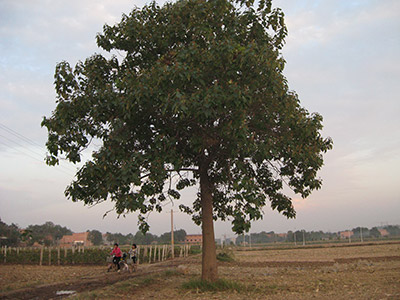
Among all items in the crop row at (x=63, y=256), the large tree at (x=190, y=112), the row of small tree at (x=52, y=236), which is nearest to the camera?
the large tree at (x=190, y=112)

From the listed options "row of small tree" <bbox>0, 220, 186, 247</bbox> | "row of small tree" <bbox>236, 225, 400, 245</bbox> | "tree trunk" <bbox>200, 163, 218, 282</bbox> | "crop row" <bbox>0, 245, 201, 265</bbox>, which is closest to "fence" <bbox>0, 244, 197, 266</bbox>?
"crop row" <bbox>0, 245, 201, 265</bbox>

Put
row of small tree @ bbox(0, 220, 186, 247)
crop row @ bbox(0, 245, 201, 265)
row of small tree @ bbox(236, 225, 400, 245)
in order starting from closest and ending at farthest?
1. crop row @ bbox(0, 245, 201, 265)
2. row of small tree @ bbox(0, 220, 186, 247)
3. row of small tree @ bbox(236, 225, 400, 245)

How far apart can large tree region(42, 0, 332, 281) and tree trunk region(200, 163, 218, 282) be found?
0.04m

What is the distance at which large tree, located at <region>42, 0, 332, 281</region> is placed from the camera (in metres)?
10.5

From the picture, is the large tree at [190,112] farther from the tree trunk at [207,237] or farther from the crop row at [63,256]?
the crop row at [63,256]

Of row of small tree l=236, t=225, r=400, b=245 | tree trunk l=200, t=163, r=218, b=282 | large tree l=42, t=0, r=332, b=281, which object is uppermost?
large tree l=42, t=0, r=332, b=281

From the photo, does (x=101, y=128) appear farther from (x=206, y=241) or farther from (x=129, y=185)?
(x=206, y=241)

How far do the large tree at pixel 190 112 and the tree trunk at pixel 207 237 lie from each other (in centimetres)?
4

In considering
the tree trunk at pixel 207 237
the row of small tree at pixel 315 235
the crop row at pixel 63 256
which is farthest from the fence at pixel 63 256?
the row of small tree at pixel 315 235

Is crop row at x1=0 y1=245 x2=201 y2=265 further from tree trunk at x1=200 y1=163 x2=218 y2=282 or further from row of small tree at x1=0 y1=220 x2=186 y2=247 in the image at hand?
tree trunk at x1=200 y1=163 x2=218 y2=282

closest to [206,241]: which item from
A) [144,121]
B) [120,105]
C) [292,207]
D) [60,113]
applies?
[292,207]

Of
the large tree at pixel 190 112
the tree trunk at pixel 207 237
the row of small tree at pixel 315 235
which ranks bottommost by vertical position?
the row of small tree at pixel 315 235

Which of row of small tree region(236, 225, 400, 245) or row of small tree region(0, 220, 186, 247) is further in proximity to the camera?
row of small tree region(236, 225, 400, 245)

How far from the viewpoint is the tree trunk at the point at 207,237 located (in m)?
13.0
